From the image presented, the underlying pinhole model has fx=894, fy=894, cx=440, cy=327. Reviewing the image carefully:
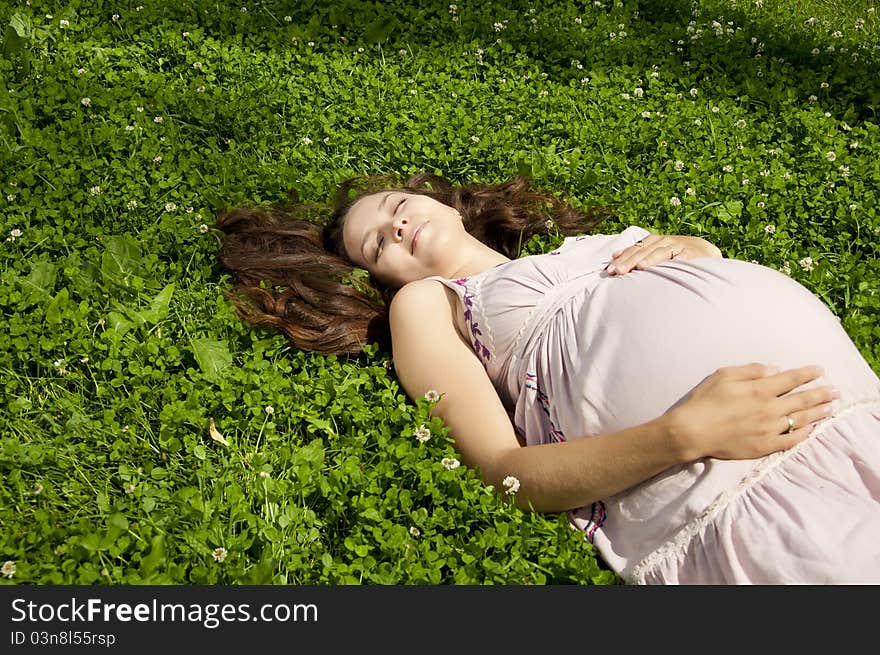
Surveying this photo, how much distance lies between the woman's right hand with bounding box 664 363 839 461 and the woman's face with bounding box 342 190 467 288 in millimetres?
1280

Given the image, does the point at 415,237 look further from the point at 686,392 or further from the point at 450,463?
the point at 686,392

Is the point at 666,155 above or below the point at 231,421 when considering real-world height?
above

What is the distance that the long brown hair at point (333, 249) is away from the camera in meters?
3.75

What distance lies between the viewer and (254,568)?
8.80 feet

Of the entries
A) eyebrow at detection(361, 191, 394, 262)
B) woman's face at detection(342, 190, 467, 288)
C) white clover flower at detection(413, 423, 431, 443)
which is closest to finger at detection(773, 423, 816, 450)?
white clover flower at detection(413, 423, 431, 443)

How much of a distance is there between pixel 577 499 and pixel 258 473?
1093mm

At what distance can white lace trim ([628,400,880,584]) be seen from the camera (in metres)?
2.59

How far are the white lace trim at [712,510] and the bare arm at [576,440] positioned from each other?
4 centimetres

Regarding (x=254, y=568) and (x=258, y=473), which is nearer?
(x=254, y=568)

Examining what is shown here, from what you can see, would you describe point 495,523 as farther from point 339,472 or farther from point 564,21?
point 564,21

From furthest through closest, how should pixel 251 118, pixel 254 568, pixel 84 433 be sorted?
pixel 251 118 < pixel 84 433 < pixel 254 568

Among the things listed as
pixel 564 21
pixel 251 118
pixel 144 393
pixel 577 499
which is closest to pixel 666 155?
pixel 564 21

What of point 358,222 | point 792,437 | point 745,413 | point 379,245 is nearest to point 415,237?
point 379,245

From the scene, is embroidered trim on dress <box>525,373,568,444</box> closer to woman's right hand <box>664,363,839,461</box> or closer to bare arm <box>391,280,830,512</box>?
bare arm <box>391,280,830,512</box>
